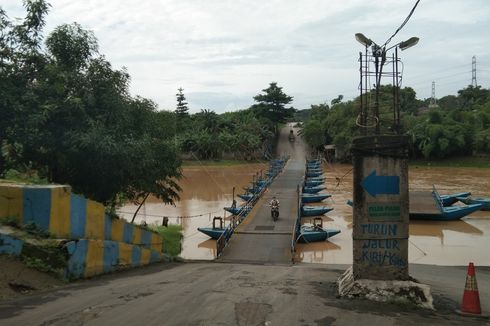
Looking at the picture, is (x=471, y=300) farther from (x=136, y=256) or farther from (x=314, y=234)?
(x=314, y=234)

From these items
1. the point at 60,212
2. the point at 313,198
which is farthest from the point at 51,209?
the point at 313,198

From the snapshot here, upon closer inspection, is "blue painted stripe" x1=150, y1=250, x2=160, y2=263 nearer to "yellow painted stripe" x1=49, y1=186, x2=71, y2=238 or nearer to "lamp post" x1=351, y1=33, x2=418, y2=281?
"yellow painted stripe" x1=49, y1=186, x2=71, y2=238

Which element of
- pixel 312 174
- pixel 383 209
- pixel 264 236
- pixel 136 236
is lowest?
pixel 264 236

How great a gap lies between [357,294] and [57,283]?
4957mm

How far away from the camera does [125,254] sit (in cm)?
1103

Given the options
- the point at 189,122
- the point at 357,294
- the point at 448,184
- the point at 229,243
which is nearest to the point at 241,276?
the point at 357,294

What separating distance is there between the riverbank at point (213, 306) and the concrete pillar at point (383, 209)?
0.69 metres

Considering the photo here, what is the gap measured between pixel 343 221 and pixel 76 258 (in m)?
22.5

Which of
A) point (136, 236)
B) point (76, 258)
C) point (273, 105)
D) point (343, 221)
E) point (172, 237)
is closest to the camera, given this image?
point (76, 258)

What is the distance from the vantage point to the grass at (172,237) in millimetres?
20391

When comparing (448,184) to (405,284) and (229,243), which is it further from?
(405,284)

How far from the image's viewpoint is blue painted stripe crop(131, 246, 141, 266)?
1152 centimetres

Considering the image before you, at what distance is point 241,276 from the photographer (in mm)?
10391

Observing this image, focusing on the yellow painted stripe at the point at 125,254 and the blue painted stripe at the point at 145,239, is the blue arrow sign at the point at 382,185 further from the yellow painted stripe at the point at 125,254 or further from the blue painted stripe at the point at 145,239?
the blue painted stripe at the point at 145,239
